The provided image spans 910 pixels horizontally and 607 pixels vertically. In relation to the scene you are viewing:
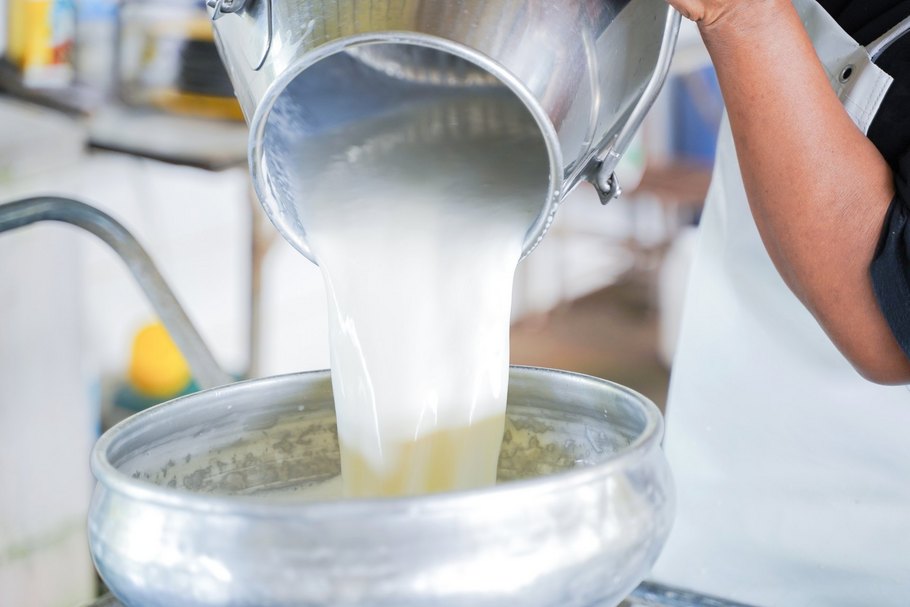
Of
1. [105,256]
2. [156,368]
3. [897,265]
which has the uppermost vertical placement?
[897,265]

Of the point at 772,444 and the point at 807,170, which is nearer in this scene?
the point at 807,170

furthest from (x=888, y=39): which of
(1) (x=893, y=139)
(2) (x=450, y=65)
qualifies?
(2) (x=450, y=65)

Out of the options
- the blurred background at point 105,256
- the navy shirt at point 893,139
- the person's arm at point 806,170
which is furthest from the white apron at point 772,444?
the blurred background at point 105,256

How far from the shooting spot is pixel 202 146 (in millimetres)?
1416

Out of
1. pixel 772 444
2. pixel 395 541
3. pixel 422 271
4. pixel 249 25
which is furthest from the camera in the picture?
pixel 772 444

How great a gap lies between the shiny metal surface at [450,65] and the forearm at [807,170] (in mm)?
→ 61

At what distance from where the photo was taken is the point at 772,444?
0.92 meters

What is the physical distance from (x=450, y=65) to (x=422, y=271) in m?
0.14

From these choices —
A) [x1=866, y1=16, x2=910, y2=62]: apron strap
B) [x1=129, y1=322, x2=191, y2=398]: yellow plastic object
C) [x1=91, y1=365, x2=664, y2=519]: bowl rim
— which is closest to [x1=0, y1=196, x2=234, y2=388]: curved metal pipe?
[x1=91, y1=365, x2=664, y2=519]: bowl rim

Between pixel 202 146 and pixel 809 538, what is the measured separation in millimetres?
901

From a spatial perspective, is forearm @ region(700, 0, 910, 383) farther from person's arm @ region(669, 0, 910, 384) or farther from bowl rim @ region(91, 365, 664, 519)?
bowl rim @ region(91, 365, 664, 519)

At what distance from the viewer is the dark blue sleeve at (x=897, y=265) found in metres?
0.65

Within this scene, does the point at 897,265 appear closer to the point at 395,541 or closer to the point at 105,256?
the point at 395,541

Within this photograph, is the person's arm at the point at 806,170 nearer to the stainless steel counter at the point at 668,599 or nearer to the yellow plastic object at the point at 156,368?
the stainless steel counter at the point at 668,599
